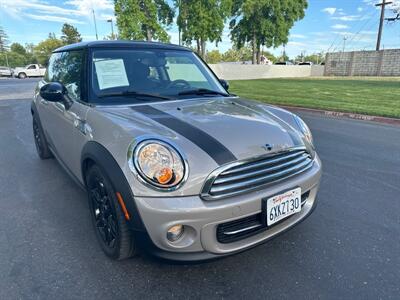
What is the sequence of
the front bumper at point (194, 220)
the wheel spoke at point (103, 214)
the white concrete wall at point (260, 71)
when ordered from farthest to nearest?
the white concrete wall at point (260, 71) → the wheel spoke at point (103, 214) → the front bumper at point (194, 220)

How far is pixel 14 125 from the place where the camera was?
7211 millimetres

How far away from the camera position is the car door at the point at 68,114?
260 cm

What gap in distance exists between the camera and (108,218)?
2184 mm

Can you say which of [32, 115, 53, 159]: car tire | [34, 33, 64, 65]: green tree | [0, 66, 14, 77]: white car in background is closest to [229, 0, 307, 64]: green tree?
[0, 66, 14, 77]: white car in background

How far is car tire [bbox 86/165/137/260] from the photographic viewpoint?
1.94 m

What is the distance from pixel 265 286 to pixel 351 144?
14.3 feet

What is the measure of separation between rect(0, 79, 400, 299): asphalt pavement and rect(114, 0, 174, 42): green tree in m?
25.2

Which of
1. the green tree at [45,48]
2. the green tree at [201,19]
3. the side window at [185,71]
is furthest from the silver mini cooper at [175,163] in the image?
the green tree at [45,48]

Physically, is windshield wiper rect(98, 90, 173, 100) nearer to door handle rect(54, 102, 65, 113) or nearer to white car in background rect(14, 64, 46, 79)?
door handle rect(54, 102, 65, 113)

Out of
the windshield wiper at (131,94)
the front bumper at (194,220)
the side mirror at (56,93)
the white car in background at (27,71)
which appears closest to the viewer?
the front bumper at (194,220)

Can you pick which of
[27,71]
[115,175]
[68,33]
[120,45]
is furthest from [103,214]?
[68,33]

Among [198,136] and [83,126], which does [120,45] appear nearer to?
[83,126]

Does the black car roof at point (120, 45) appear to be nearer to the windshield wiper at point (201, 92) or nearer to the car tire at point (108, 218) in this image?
the windshield wiper at point (201, 92)

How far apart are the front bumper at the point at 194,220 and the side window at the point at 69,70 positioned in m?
1.50
